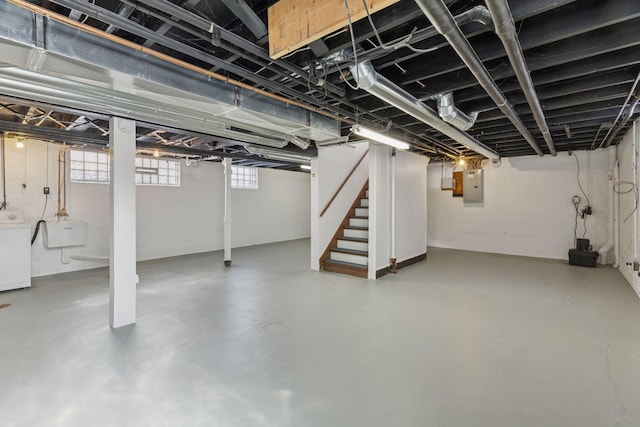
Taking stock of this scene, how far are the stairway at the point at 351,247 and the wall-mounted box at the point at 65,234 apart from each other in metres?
4.30

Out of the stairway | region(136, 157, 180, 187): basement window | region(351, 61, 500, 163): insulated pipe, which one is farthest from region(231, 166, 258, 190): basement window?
region(351, 61, 500, 163): insulated pipe

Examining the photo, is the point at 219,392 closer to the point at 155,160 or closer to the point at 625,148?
the point at 155,160

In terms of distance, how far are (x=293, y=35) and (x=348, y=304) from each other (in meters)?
2.98

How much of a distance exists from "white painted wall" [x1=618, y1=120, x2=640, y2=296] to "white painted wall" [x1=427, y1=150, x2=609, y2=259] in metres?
0.80

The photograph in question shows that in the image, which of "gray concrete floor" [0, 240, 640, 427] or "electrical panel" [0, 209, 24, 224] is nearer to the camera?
"gray concrete floor" [0, 240, 640, 427]

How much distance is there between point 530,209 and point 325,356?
672cm

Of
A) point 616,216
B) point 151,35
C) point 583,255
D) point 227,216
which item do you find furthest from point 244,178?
point 616,216

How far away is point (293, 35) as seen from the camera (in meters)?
1.81

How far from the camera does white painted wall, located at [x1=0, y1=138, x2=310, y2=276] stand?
15.9ft

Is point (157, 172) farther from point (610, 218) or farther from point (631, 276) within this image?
point (610, 218)

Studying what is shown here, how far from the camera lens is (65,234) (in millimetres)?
4926

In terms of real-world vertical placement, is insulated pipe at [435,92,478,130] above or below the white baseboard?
above

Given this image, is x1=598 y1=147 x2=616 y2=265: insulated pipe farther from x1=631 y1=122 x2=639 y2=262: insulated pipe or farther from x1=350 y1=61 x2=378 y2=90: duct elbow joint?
x1=350 y1=61 x2=378 y2=90: duct elbow joint

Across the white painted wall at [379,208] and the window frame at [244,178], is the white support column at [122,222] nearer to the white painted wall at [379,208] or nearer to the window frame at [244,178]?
the white painted wall at [379,208]
